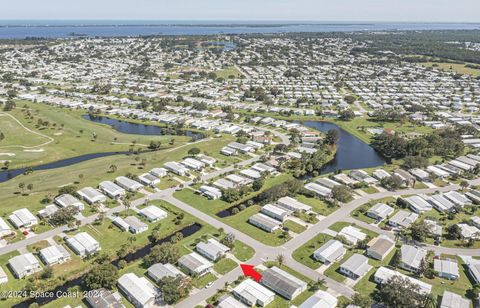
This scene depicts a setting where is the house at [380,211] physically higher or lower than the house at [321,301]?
higher

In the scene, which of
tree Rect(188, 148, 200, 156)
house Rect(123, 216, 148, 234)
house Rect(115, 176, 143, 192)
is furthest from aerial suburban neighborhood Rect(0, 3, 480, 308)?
tree Rect(188, 148, 200, 156)

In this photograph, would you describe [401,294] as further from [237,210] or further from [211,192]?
[211,192]

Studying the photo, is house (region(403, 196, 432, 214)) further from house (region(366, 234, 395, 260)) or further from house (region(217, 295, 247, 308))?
house (region(217, 295, 247, 308))

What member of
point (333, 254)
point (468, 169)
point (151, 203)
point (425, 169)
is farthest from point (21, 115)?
point (468, 169)

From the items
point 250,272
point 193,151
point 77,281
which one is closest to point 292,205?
point 250,272

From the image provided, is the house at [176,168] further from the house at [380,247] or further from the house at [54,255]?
the house at [380,247]

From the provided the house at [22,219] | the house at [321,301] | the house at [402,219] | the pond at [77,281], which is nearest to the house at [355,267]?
the house at [321,301]
